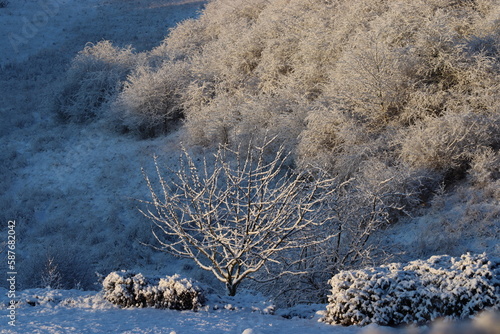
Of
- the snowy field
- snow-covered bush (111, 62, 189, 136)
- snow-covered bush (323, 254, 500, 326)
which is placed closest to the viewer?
snow-covered bush (323, 254, 500, 326)

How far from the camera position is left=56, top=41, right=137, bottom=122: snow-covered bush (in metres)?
18.7

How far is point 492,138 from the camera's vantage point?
10.4 metres

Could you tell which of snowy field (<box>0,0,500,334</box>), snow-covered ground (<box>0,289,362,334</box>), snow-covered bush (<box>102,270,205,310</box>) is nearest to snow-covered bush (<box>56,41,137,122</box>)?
snowy field (<box>0,0,500,334</box>)

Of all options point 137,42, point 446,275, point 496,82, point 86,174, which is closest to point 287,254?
point 446,275

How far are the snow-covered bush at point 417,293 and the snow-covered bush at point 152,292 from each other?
1.75 meters

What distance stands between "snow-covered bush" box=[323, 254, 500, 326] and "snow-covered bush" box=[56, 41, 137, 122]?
1540 cm

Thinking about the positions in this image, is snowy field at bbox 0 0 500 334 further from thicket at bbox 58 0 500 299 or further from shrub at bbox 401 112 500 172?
shrub at bbox 401 112 500 172

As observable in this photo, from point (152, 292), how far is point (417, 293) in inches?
126

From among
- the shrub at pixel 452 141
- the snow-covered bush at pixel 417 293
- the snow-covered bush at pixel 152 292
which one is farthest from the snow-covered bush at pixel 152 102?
the snow-covered bush at pixel 417 293

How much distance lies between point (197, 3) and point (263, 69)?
16.8m

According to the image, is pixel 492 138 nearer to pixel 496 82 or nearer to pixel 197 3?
pixel 496 82

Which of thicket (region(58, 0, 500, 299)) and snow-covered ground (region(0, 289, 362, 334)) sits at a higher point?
thicket (region(58, 0, 500, 299))

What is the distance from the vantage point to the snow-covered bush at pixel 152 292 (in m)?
5.69

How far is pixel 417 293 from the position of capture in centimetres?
462
